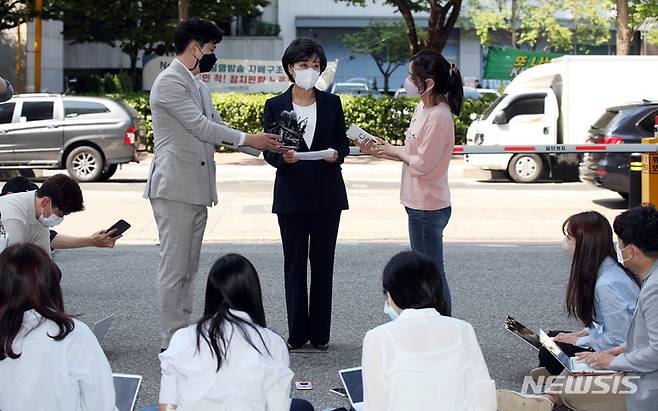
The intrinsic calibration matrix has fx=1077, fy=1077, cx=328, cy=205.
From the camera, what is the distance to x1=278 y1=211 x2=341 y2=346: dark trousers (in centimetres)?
700

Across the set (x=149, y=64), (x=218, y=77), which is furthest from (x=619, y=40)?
(x=149, y=64)

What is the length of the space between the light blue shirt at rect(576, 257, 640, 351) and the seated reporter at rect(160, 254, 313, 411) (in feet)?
6.83

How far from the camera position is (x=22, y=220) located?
620 cm

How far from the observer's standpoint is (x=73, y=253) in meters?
11.3

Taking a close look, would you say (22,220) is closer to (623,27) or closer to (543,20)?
(623,27)

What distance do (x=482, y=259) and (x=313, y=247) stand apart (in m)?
4.09

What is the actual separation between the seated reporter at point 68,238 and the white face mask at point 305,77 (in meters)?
1.50

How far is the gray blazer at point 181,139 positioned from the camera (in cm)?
654

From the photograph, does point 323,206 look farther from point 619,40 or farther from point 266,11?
point 266,11

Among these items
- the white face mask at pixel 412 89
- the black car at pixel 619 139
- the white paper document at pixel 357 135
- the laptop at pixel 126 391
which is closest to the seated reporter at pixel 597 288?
the white face mask at pixel 412 89

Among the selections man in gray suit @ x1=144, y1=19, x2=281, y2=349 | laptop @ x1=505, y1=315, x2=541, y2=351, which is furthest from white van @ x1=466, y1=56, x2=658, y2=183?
laptop @ x1=505, y1=315, x2=541, y2=351

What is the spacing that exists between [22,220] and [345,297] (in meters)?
3.34

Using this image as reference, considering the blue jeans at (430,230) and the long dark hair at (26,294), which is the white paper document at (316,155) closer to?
the blue jeans at (430,230)

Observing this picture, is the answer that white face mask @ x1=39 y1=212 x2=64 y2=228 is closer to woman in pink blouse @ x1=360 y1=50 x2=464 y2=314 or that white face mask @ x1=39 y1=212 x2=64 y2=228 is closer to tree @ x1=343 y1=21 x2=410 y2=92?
woman in pink blouse @ x1=360 y1=50 x2=464 y2=314
